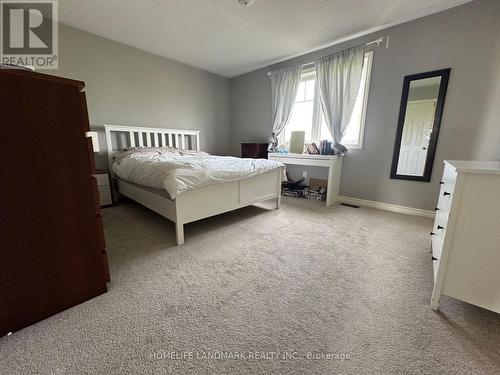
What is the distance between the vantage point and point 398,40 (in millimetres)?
2521

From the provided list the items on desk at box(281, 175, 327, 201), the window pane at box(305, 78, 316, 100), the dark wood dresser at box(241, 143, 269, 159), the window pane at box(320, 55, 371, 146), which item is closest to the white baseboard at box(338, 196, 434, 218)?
the items on desk at box(281, 175, 327, 201)

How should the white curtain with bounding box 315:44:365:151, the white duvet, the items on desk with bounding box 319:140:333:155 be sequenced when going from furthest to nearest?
the items on desk with bounding box 319:140:333:155 < the white curtain with bounding box 315:44:365:151 < the white duvet

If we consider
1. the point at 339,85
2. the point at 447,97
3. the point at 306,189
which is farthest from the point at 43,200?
the point at 447,97

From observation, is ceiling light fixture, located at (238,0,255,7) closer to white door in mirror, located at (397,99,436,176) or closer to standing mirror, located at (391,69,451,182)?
standing mirror, located at (391,69,451,182)

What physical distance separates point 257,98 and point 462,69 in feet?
9.83

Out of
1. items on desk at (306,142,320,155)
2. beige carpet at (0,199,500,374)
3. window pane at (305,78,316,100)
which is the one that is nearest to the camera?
beige carpet at (0,199,500,374)

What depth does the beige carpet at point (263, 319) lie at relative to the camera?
2.72 ft

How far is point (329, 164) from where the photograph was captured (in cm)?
294

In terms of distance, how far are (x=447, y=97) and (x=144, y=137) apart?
167 inches

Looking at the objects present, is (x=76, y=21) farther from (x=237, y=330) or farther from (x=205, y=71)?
(x=237, y=330)

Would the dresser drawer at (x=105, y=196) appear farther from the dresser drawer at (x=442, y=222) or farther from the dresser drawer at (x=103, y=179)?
the dresser drawer at (x=442, y=222)

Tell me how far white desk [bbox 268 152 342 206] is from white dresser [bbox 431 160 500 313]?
1.96 m

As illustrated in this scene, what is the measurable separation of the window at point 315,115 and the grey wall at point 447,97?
96 millimetres

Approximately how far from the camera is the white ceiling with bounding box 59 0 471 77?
215cm
